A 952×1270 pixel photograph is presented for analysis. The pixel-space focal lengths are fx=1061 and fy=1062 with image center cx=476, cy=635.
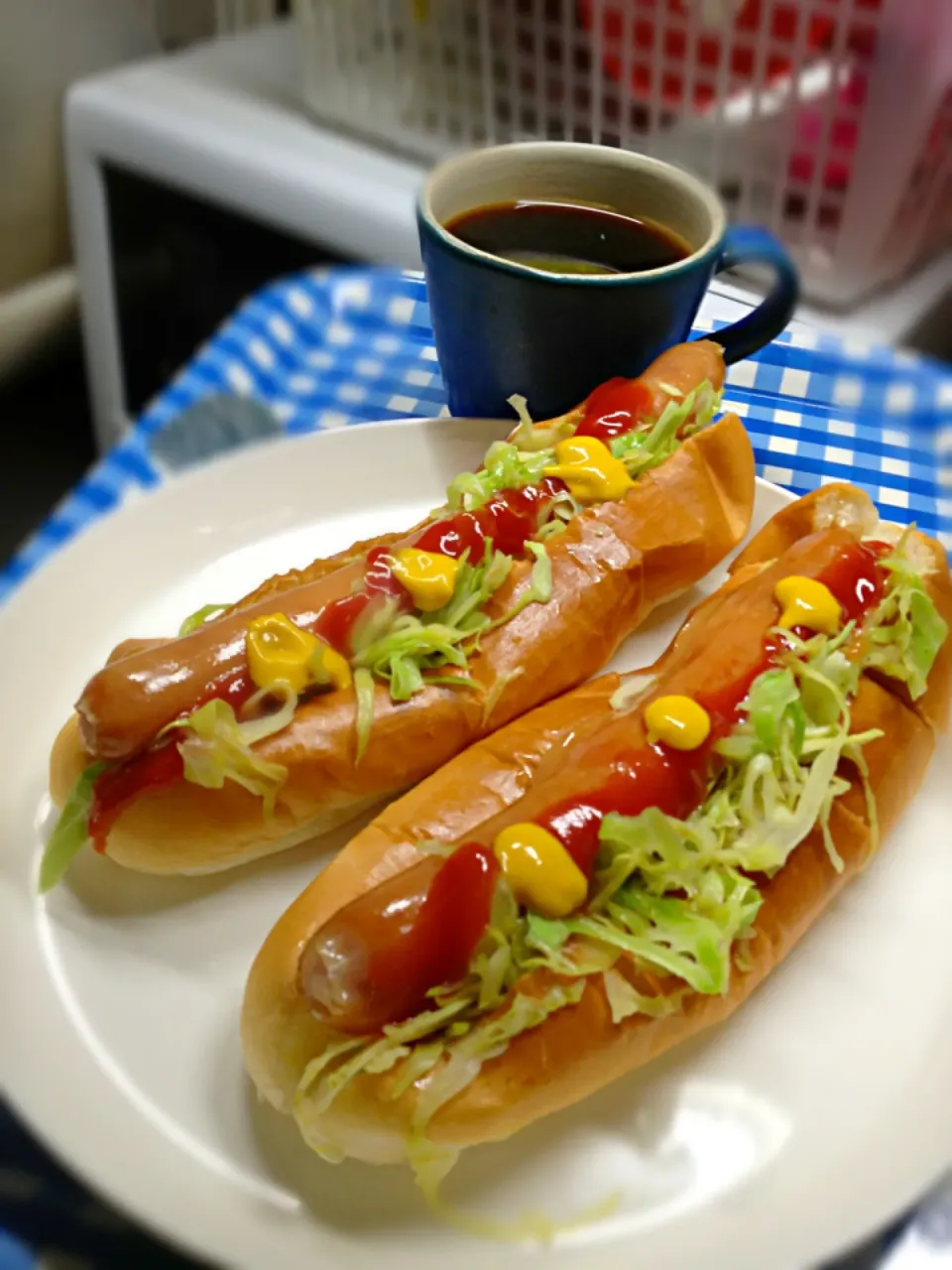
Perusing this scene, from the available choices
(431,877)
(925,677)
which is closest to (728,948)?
(431,877)

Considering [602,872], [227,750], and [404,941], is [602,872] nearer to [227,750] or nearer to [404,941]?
[404,941]

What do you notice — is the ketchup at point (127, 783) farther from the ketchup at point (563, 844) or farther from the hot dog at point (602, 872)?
the ketchup at point (563, 844)

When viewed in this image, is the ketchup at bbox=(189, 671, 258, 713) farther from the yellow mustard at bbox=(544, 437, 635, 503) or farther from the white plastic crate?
the white plastic crate

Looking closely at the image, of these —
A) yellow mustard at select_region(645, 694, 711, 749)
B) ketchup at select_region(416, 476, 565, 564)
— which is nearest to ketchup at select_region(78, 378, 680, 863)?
ketchup at select_region(416, 476, 565, 564)

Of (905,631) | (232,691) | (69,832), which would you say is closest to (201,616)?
(232,691)

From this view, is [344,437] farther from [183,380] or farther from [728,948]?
[728,948]

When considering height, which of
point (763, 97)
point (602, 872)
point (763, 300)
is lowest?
point (602, 872)
